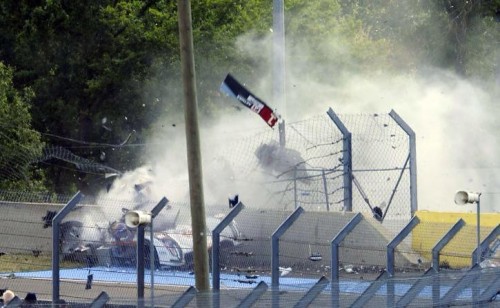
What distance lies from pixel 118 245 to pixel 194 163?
7.02 ft

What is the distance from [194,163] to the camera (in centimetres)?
1409

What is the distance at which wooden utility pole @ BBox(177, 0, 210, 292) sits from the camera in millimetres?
14023

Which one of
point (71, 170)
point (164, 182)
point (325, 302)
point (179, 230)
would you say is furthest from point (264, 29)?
point (325, 302)

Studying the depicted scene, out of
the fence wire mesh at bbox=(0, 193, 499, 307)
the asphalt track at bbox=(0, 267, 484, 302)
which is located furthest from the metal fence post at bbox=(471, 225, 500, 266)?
the asphalt track at bbox=(0, 267, 484, 302)

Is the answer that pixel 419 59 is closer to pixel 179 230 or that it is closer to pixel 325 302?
pixel 179 230

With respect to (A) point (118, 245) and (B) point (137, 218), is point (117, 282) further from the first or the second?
(B) point (137, 218)

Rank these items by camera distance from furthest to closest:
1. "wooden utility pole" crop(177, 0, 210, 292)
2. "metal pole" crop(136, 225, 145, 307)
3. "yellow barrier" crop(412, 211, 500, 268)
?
"yellow barrier" crop(412, 211, 500, 268) → "wooden utility pole" crop(177, 0, 210, 292) → "metal pole" crop(136, 225, 145, 307)

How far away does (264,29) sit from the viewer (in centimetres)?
3572

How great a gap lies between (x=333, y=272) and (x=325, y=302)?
3225 millimetres

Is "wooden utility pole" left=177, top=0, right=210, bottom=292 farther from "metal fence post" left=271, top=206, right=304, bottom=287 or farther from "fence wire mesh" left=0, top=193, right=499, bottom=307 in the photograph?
"fence wire mesh" left=0, top=193, right=499, bottom=307

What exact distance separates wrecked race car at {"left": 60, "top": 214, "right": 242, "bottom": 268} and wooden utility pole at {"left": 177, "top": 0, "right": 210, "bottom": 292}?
3.96ft

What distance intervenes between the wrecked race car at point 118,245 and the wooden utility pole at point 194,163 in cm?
121

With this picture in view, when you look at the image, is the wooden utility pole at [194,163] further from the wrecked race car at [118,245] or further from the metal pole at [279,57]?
the metal pole at [279,57]

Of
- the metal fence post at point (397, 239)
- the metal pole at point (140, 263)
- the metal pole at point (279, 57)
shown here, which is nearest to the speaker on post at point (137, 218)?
the metal pole at point (140, 263)
